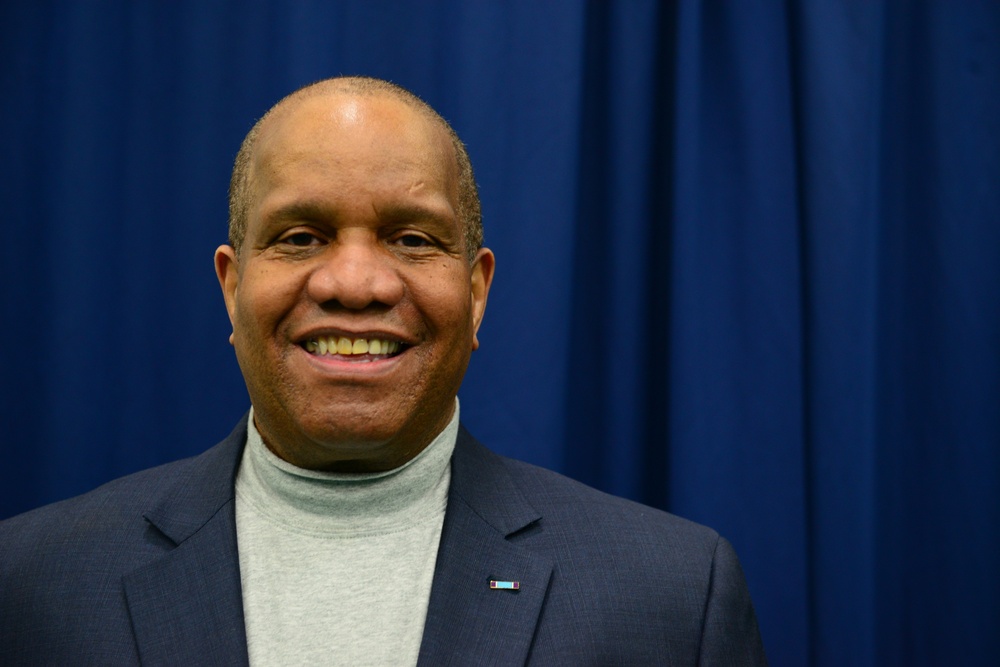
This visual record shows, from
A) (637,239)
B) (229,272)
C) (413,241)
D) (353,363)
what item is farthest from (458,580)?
(637,239)

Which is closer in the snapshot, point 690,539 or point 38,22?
point 690,539

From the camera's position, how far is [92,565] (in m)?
1.24

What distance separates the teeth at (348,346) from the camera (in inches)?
49.1

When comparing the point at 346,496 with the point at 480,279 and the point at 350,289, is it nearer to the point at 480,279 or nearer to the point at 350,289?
the point at 350,289

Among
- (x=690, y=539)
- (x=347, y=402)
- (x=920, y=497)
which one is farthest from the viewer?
(x=920, y=497)

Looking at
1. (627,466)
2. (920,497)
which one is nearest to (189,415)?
(627,466)

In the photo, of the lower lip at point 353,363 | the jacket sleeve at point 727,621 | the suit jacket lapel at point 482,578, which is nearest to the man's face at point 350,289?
the lower lip at point 353,363

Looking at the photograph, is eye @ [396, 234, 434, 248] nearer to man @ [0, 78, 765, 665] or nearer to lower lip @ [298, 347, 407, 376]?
man @ [0, 78, 765, 665]

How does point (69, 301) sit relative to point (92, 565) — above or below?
above

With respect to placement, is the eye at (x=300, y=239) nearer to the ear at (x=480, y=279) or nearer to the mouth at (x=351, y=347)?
the mouth at (x=351, y=347)

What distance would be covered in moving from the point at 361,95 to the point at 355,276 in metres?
0.27

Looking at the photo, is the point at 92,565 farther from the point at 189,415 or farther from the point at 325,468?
the point at 189,415

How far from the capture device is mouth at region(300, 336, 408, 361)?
1.25 m

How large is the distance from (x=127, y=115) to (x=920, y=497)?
1719 millimetres
